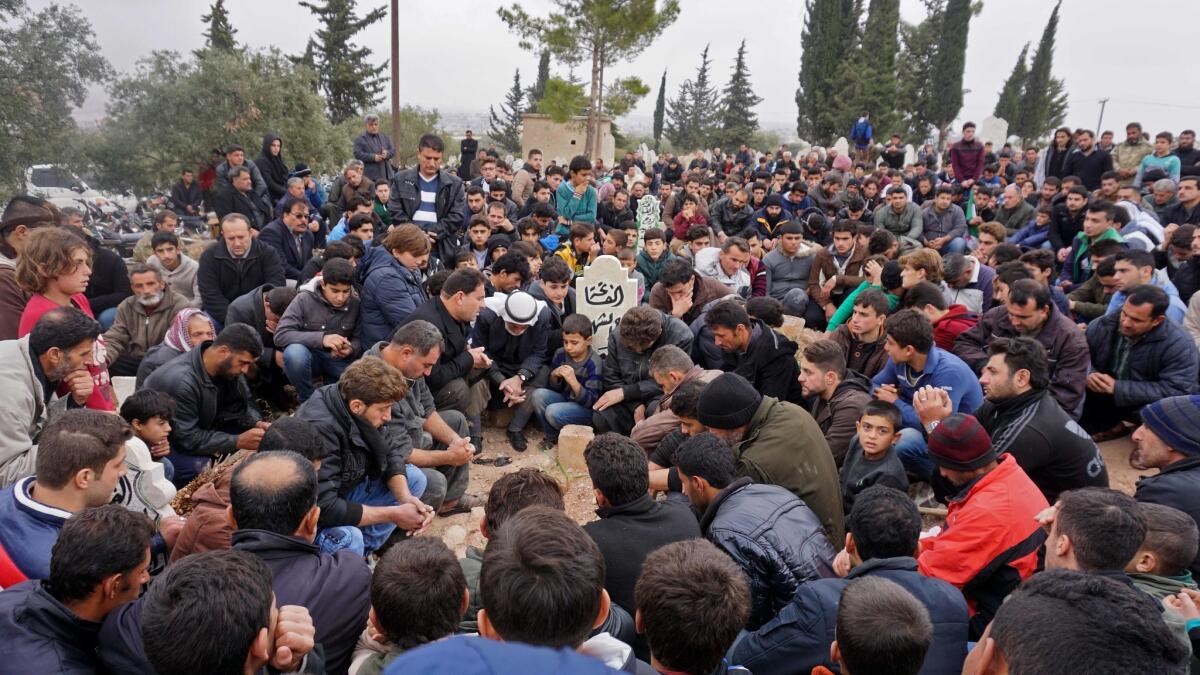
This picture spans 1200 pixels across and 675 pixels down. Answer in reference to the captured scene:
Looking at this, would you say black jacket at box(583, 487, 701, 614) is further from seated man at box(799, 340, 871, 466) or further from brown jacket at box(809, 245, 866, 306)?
brown jacket at box(809, 245, 866, 306)

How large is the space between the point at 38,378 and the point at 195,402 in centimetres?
94

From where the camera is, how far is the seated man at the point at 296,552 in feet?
8.07

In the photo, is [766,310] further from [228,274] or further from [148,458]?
[228,274]

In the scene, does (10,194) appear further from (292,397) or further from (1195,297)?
(1195,297)

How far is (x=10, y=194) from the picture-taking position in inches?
563

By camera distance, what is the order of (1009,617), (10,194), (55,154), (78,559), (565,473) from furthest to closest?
(55,154) < (10,194) < (565,473) < (78,559) < (1009,617)

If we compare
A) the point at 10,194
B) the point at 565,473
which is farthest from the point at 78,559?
the point at 10,194

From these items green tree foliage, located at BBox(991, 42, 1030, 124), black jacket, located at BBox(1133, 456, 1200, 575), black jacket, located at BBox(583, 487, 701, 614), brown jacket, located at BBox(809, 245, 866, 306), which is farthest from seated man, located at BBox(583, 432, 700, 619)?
green tree foliage, located at BBox(991, 42, 1030, 124)

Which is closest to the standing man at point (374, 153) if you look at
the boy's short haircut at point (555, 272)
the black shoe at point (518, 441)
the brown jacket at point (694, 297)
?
the boy's short haircut at point (555, 272)

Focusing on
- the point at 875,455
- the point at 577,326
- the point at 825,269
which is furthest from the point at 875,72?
A: the point at 875,455

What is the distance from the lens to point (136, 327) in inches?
230

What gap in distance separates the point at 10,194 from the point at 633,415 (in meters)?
15.8

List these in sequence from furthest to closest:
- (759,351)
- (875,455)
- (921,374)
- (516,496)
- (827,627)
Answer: (759,351), (921,374), (875,455), (516,496), (827,627)

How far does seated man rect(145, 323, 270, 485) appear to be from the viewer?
4340 millimetres
